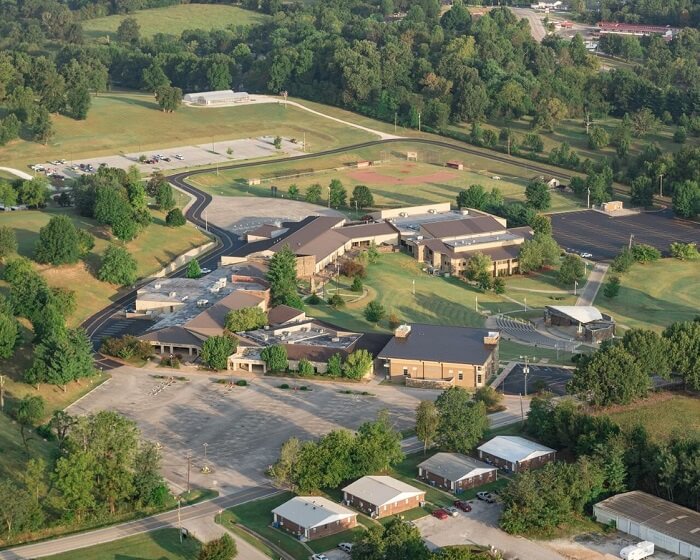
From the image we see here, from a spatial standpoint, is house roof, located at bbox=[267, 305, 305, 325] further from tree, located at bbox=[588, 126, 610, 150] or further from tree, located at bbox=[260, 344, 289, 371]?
tree, located at bbox=[588, 126, 610, 150]

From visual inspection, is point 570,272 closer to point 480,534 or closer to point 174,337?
point 174,337

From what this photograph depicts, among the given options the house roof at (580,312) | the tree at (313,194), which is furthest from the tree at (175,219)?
the house roof at (580,312)

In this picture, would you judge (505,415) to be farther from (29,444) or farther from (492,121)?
(492,121)

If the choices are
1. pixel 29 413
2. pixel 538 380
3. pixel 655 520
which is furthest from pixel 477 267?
pixel 655 520

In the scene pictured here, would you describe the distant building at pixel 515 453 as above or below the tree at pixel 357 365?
above

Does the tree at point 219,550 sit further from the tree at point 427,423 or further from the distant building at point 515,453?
the distant building at point 515,453
